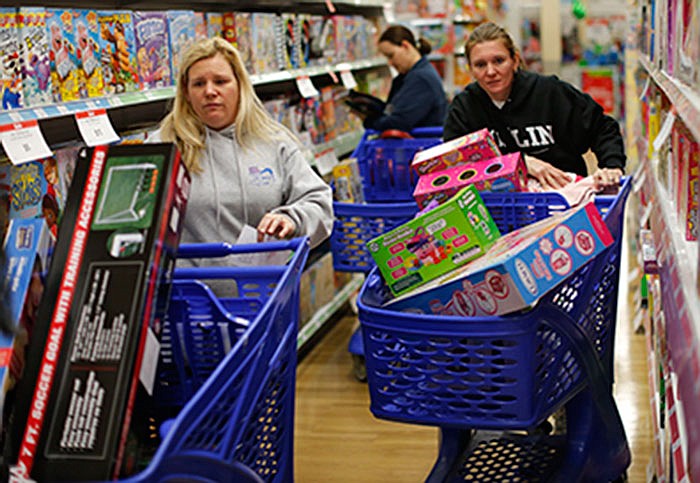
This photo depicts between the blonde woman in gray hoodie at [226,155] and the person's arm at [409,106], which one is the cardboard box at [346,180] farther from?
the blonde woman in gray hoodie at [226,155]

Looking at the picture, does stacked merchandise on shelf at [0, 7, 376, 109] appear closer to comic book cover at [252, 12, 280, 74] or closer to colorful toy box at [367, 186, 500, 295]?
comic book cover at [252, 12, 280, 74]

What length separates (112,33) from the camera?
3.32 m

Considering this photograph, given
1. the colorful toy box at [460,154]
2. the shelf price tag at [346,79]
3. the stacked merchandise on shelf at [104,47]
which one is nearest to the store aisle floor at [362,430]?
the colorful toy box at [460,154]

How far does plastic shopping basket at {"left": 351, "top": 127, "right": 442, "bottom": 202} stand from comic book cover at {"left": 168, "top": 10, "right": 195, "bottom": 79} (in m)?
1.07

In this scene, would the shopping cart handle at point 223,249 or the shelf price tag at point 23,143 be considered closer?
the shopping cart handle at point 223,249

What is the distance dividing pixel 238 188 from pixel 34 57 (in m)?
0.69

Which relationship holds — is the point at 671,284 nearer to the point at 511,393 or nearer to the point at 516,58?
the point at 511,393

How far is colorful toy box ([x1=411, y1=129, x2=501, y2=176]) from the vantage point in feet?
9.62

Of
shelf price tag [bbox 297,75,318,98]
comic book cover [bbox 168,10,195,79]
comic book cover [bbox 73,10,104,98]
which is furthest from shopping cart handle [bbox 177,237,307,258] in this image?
shelf price tag [bbox 297,75,318,98]

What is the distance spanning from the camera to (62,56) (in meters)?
3.02

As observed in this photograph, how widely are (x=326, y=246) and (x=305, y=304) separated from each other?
0.47m

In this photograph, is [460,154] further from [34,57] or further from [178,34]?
[178,34]

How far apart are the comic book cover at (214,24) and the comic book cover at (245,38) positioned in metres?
0.08

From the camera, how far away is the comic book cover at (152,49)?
138 inches
